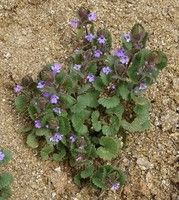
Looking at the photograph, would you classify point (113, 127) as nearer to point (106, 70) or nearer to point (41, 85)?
point (106, 70)

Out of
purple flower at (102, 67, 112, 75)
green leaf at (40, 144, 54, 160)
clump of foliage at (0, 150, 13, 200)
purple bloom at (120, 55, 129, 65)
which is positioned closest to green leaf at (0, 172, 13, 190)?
clump of foliage at (0, 150, 13, 200)

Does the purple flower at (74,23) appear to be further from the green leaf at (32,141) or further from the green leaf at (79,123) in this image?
the green leaf at (32,141)

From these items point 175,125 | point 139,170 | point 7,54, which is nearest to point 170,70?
point 175,125

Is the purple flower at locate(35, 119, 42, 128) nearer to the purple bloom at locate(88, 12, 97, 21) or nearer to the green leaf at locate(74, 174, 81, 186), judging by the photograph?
the green leaf at locate(74, 174, 81, 186)

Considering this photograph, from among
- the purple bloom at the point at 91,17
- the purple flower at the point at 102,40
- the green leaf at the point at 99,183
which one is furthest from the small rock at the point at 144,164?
the purple bloom at the point at 91,17

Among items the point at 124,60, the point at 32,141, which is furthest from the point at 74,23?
the point at 32,141

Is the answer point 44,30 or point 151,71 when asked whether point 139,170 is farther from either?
point 44,30

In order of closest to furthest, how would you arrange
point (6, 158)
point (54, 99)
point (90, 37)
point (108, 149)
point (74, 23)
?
point (6, 158), point (54, 99), point (108, 149), point (90, 37), point (74, 23)
